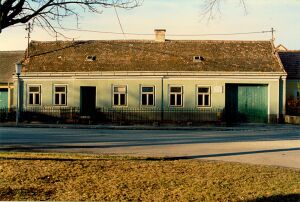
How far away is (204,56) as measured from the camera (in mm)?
35250

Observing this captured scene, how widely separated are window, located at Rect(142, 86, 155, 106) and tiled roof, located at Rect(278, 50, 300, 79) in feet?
41.7

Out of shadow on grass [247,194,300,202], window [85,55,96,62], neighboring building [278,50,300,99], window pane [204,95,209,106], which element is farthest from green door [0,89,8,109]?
shadow on grass [247,194,300,202]

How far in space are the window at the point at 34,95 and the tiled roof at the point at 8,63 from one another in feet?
16.0

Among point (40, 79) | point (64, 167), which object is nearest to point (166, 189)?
point (64, 167)

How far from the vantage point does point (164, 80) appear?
110 ft

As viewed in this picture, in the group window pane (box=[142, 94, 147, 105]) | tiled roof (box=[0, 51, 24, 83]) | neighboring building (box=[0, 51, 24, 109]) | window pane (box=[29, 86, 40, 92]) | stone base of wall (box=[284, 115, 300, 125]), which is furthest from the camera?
tiled roof (box=[0, 51, 24, 83])

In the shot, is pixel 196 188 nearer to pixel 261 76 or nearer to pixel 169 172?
pixel 169 172

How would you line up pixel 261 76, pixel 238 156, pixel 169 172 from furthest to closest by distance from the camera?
1. pixel 261 76
2. pixel 238 156
3. pixel 169 172

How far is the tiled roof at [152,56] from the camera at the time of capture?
34.0 meters

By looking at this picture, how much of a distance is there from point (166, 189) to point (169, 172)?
1754 millimetres

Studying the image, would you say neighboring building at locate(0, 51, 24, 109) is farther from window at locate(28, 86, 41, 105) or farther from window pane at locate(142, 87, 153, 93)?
window pane at locate(142, 87, 153, 93)

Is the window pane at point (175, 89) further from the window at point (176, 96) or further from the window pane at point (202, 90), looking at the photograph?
the window pane at point (202, 90)

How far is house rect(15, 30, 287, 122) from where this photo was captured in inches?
1307

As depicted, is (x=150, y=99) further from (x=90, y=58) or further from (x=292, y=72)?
(x=292, y=72)
